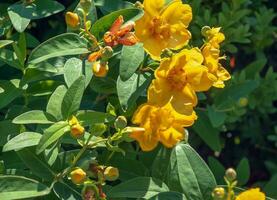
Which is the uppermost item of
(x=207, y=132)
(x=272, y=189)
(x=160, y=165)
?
(x=160, y=165)

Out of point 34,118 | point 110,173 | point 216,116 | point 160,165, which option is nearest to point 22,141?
point 34,118

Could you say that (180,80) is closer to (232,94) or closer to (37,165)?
(37,165)

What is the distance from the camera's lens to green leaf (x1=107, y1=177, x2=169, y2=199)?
147 centimetres

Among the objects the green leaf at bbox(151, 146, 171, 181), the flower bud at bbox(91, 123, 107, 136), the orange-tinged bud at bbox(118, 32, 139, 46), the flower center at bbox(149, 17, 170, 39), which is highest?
the orange-tinged bud at bbox(118, 32, 139, 46)

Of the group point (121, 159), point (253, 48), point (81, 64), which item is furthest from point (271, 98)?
point (81, 64)

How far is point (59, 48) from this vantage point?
5.14 feet

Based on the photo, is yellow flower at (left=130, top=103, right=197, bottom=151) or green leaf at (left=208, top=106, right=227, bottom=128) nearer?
yellow flower at (left=130, top=103, right=197, bottom=151)

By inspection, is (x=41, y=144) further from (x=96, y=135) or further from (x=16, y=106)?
(x=16, y=106)

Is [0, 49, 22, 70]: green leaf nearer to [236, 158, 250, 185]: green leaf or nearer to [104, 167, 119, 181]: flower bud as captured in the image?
[104, 167, 119, 181]: flower bud

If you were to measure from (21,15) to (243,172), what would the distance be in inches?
33.6

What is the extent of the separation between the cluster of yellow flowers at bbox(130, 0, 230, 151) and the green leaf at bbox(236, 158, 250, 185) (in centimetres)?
60

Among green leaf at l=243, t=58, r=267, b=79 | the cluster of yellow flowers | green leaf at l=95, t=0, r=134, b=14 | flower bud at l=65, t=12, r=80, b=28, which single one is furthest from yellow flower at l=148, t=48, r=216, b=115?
green leaf at l=243, t=58, r=267, b=79

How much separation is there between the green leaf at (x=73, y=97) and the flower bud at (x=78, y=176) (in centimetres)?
14

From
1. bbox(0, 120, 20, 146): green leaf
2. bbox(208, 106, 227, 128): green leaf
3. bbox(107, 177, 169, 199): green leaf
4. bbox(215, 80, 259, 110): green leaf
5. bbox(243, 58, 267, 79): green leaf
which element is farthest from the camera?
bbox(243, 58, 267, 79): green leaf
